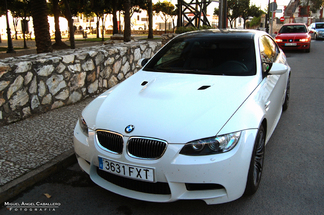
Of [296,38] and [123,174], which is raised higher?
[296,38]

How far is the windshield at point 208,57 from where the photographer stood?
3.71m

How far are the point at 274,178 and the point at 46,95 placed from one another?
4.18 meters

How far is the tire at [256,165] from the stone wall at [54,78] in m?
3.94

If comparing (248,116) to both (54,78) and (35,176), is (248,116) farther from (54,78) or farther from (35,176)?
(54,78)

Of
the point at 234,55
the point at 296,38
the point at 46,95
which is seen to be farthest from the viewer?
the point at 296,38

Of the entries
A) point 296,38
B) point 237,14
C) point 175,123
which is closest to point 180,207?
point 175,123

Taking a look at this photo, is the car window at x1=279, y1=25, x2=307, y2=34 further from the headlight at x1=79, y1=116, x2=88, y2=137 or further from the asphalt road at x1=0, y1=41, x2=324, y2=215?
the headlight at x1=79, y1=116, x2=88, y2=137

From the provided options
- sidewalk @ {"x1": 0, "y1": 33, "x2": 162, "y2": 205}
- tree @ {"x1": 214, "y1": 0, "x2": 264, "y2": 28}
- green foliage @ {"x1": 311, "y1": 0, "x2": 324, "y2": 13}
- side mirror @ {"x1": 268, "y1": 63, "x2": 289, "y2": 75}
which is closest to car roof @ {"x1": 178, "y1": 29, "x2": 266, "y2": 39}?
side mirror @ {"x1": 268, "y1": 63, "x2": 289, "y2": 75}

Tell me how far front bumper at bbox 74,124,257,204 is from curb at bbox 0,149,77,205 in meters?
1.09

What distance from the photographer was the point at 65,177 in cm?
351

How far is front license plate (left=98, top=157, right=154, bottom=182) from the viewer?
2475 millimetres

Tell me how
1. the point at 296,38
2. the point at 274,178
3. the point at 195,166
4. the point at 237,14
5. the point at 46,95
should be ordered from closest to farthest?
the point at 195,166, the point at 274,178, the point at 46,95, the point at 296,38, the point at 237,14

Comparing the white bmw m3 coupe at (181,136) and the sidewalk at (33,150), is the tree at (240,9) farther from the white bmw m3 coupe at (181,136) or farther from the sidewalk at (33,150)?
the white bmw m3 coupe at (181,136)

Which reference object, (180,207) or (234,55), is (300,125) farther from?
(180,207)
